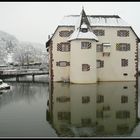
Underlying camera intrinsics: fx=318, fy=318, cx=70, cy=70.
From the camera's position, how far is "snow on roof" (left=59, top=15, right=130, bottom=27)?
40112 millimetres

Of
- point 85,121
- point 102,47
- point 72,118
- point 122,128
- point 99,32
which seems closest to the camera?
point 122,128

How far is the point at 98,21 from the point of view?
41.0 metres

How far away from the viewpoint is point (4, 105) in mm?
19578

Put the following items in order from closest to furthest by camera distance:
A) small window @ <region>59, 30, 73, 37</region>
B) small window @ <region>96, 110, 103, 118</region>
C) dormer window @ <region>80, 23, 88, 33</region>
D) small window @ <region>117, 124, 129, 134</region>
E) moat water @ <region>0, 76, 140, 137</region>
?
moat water @ <region>0, 76, 140, 137</region> < small window @ <region>117, 124, 129, 134</region> < small window @ <region>96, 110, 103, 118</region> < dormer window @ <region>80, 23, 88, 33</region> < small window @ <region>59, 30, 73, 37</region>

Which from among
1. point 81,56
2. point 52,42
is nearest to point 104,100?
point 81,56

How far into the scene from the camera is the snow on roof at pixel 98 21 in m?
40.1

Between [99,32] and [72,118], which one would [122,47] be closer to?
[99,32]

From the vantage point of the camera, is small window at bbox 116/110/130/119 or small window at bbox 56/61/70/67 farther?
small window at bbox 56/61/70/67

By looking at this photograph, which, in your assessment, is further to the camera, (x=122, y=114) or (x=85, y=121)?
(x=122, y=114)

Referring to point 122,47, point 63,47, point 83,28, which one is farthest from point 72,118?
point 122,47

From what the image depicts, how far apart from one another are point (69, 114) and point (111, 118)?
2.30 metres

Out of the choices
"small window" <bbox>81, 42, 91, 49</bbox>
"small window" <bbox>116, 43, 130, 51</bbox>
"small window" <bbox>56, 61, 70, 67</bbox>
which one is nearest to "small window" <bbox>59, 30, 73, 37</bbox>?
"small window" <bbox>56, 61, 70, 67</bbox>

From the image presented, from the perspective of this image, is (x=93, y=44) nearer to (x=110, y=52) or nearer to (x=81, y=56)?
(x=81, y=56)

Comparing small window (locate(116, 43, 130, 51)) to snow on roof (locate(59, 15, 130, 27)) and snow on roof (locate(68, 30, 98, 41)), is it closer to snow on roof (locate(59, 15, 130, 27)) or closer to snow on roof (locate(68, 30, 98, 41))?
snow on roof (locate(59, 15, 130, 27))
